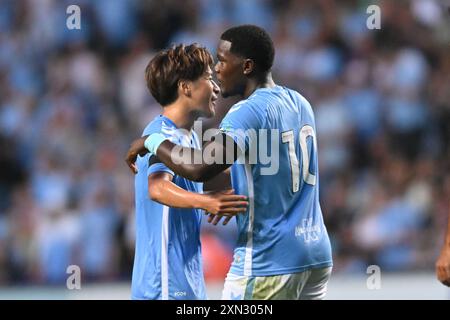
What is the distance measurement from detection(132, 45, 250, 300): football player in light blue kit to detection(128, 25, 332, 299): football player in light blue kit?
0.13 m

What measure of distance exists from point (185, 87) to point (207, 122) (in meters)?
4.80

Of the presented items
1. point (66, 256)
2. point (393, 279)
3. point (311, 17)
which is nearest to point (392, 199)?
point (393, 279)

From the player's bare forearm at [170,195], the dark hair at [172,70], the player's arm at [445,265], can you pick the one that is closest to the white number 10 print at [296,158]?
the player's bare forearm at [170,195]

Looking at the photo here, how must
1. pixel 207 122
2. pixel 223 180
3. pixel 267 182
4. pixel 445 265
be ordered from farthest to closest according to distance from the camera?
pixel 207 122 → pixel 223 180 → pixel 267 182 → pixel 445 265

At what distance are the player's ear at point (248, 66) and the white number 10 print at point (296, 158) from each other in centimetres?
40

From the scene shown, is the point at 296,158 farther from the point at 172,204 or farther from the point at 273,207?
the point at 172,204

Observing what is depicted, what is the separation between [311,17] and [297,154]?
6336 millimetres

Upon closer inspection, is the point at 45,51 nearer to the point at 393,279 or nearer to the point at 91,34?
the point at 91,34

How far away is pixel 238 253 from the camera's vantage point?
502cm

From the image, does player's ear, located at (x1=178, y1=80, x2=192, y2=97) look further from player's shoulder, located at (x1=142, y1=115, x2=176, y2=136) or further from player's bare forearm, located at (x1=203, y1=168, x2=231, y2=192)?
player's bare forearm, located at (x1=203, y1=168, x2=231, y2=192)

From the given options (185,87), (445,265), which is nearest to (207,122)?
(185,87)

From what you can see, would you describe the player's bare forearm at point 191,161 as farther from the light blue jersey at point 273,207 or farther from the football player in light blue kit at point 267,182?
the light blue jersey at point 273,207

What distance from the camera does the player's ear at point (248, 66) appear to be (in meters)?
5.10

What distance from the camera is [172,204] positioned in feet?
15.8
